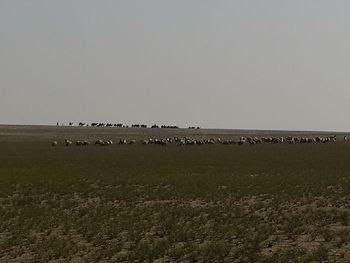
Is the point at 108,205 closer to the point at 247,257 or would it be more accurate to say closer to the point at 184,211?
the point at 184,211

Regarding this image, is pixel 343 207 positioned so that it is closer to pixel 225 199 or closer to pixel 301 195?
pixel 301 195

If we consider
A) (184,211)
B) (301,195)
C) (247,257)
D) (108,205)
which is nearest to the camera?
(247,257)

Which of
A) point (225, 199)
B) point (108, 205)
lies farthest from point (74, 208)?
point (225, 199)

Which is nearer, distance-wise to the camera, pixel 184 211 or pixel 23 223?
pixel 23 223

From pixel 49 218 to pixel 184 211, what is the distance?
15.5ft

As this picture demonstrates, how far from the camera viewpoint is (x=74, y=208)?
1978 centimetres

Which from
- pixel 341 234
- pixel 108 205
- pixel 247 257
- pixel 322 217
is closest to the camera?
pixel 247 257

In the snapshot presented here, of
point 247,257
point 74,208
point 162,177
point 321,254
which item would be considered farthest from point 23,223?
point 162,177

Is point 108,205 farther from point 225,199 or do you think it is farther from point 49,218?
point 225,199

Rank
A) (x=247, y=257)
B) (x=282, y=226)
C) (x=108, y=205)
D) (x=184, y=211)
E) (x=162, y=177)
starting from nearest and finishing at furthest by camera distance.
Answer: (x=247, y=257) < (x=282, y=226) < (x=184, y=211) < (x=108, y=205) < (x=162, y=177)

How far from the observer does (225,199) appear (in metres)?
21.7

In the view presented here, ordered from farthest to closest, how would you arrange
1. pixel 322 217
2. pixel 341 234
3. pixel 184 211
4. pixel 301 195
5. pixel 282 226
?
pixel 301 195, pixel 184 211, pixel 322 217, pixel 282 226, pixel 341 234

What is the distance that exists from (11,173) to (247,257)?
23.0 m

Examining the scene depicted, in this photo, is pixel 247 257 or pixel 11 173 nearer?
pixel 247 257
